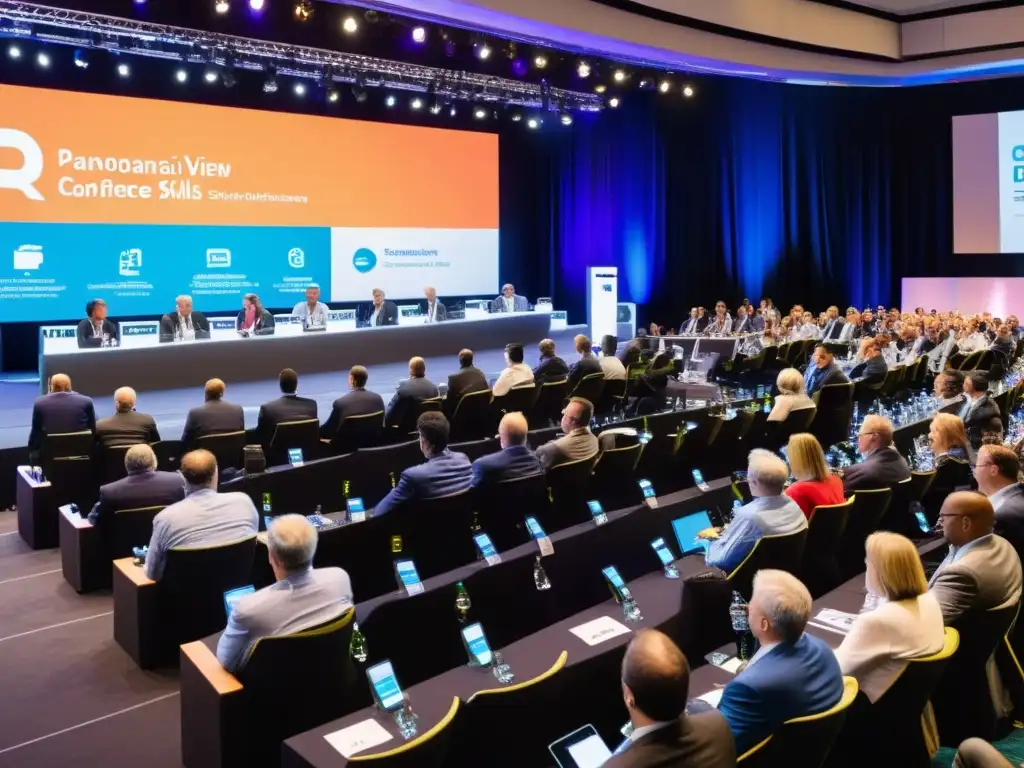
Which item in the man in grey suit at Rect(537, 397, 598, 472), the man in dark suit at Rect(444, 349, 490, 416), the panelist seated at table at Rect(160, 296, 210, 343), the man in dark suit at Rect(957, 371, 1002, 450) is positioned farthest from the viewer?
the panelist seated at table at Rect(160, 296, 210, 343)

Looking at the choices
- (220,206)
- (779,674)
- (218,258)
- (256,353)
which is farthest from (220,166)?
(779,674)

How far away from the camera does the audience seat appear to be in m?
2.96

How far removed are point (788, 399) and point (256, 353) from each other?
5.75 metres

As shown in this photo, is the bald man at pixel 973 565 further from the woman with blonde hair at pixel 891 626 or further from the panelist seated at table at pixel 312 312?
the panelist seated at table at pixel 312 312

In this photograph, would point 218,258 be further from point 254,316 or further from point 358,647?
point 358,647

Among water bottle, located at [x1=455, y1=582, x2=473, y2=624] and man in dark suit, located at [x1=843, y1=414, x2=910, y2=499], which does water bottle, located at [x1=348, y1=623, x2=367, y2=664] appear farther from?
man in dark suit, located at [x1=843, y1=414, x2=910, y2=499]

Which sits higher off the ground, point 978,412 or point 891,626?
point 978,412

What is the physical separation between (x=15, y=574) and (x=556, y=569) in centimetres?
336

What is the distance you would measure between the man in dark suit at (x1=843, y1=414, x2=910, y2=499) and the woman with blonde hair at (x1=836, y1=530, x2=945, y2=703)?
2064 mm

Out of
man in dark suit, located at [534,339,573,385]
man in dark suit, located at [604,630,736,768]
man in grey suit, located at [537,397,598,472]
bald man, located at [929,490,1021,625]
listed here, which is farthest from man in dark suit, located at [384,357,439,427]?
man in dark suit, located at [604,630,736,768]

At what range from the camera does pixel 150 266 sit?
12.2m

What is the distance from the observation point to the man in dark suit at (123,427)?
6047mm

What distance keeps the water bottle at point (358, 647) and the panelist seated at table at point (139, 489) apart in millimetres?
1837

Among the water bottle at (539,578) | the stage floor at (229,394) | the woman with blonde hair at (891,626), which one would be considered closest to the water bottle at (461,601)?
the water bottle at (539,578)
